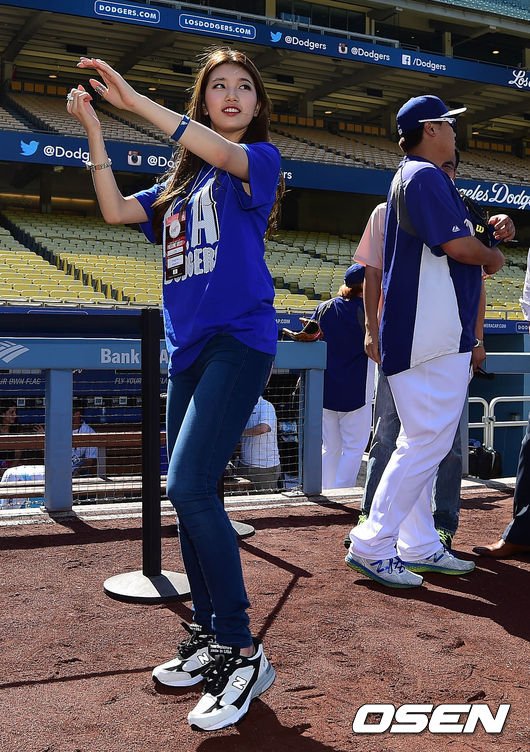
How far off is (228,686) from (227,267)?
1022 millimetres

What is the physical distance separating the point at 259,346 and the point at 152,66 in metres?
24.7

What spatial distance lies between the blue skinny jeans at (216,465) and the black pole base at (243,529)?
5.23ft

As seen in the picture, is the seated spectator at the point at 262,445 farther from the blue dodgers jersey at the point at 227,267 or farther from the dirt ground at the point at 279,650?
the blue dodgers jersey at the point at 227,267

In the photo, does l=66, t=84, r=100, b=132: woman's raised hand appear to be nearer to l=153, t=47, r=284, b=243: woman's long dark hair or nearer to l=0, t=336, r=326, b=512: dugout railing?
l=153, t=47, r=284, b=243: woman's long dark hair

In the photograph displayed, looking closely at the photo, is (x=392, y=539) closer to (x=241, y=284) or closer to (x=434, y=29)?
(x=241, y=284)

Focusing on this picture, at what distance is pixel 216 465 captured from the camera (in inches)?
78.4

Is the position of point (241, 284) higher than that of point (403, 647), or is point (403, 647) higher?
point (241, 284)

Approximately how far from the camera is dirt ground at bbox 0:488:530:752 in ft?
5.80

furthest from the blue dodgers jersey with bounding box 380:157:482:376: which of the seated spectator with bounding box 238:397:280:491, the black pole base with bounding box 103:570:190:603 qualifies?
the seated spectator with bounding box 238:397:280:491

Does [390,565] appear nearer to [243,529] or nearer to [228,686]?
[243,529]

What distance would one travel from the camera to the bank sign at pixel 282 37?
63.8ft

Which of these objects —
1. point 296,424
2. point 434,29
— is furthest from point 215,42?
point 296,424

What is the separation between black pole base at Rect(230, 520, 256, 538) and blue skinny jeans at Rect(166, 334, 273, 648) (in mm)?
1593

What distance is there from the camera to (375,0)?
24.1 meters
